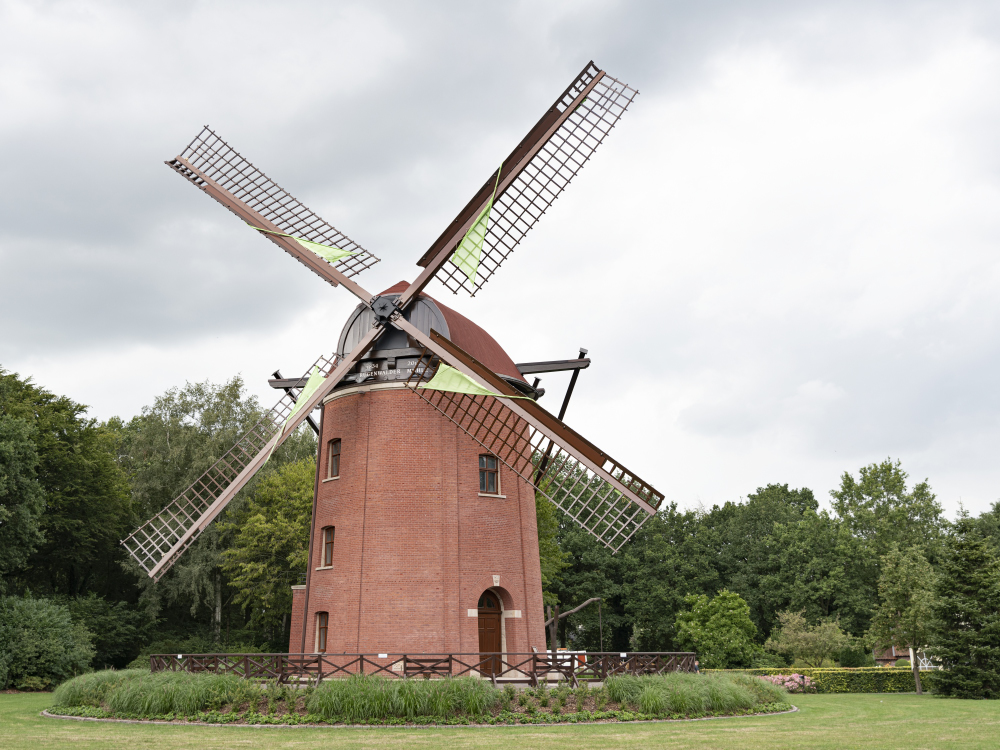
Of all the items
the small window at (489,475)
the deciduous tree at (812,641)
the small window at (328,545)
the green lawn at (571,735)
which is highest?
the small window at (489,475)

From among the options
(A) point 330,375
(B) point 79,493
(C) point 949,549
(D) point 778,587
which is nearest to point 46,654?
(B) point 79,493

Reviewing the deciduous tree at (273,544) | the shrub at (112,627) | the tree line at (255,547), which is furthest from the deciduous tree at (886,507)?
the shrub at (112,627)

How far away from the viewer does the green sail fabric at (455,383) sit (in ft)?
61.5

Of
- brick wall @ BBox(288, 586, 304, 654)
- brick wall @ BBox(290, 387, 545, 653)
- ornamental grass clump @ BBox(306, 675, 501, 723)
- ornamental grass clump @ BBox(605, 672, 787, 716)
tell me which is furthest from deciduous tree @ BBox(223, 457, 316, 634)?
ornamental grass clump @ BBox(605, 672, 787, 716)

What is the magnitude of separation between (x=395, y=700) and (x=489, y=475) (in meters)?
7.16

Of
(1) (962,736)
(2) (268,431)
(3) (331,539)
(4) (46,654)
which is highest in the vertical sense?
(2) (268,431)

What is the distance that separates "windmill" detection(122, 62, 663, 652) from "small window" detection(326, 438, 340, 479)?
29 millimetres

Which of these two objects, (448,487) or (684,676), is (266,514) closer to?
(448,487)

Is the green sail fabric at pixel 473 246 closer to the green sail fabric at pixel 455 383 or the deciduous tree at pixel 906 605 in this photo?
the green sail fabric at pixel 455 383

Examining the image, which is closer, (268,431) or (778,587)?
(268,431)

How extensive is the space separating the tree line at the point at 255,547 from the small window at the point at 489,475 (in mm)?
16504

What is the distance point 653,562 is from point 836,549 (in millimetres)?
10409

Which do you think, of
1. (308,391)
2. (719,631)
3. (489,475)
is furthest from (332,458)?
(719,631)

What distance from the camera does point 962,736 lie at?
13.9 meters
